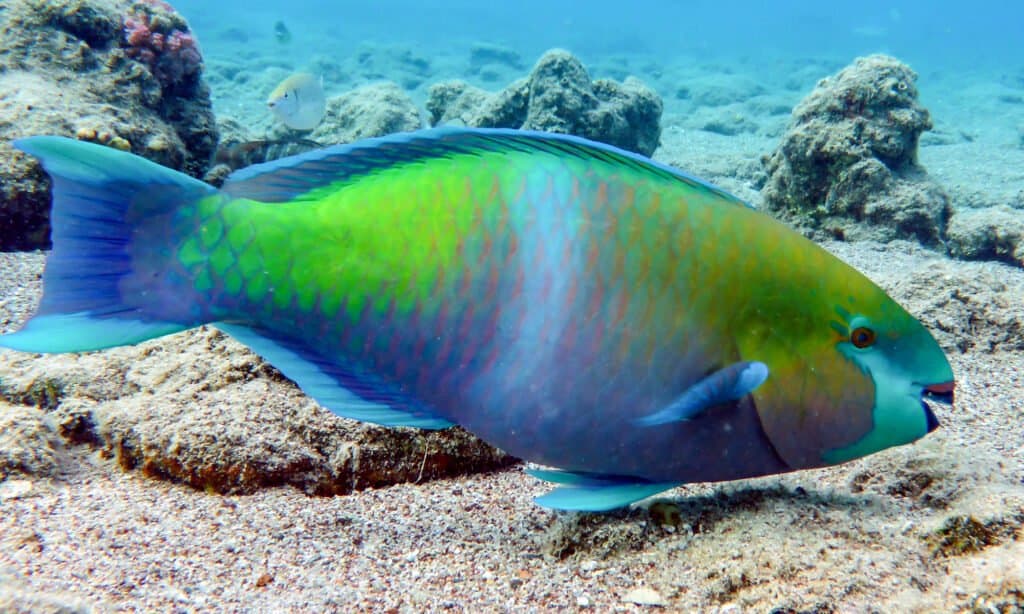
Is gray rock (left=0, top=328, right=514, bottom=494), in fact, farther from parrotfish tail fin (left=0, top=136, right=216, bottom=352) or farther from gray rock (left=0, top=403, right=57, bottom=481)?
parrotfish tail fin (left=0, top=136, right=216, bottom=352)

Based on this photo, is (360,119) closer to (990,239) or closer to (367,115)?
(367,115)

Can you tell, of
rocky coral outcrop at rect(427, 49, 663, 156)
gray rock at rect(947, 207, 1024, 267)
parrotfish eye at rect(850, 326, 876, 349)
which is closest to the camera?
parrotfish eye at rect(850, 326, 876, 349)

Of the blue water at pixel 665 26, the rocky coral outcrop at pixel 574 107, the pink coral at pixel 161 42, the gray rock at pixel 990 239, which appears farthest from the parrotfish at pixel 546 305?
the blue water at pixel 665 26

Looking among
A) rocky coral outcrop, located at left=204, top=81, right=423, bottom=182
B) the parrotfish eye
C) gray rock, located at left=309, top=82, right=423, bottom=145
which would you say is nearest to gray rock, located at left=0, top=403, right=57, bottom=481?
the parrotfish eye

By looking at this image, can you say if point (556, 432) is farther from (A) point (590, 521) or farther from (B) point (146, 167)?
(B) point (146, 167)

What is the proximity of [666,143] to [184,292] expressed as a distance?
14894 millimetres

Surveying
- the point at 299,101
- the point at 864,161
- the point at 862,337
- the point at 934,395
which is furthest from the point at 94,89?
the point at 864,161

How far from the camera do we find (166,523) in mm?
1937

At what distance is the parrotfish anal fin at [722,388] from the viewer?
1486 millimetres

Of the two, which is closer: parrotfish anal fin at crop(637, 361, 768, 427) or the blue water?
parrotfish anal fin at crop(637, 361, 768, 427)

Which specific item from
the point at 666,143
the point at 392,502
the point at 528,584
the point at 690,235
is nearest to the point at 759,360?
the point at 690,235

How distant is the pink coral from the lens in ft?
20.3

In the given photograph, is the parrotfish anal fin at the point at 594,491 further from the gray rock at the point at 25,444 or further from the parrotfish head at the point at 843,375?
the gray rock at the point at 25,444

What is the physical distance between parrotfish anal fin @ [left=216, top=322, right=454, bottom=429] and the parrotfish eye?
1101mm
